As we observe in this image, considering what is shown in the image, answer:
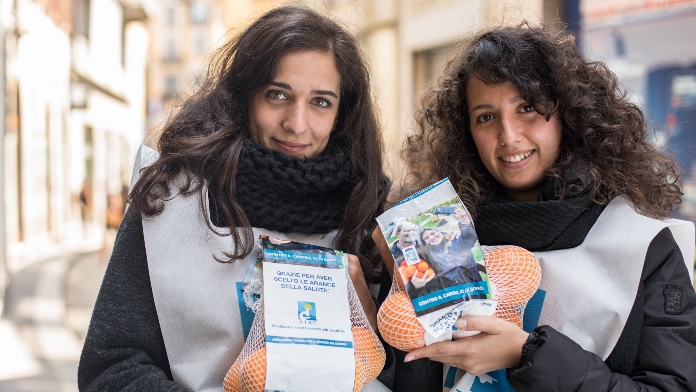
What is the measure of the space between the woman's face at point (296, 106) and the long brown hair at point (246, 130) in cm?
3

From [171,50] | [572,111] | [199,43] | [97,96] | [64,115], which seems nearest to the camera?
[572,111]

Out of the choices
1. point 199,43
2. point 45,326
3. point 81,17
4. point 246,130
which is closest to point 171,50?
point 199,43

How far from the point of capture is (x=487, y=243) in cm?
182

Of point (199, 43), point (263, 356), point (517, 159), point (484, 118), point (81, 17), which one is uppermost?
point (199, 43)

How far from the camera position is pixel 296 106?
1893mm

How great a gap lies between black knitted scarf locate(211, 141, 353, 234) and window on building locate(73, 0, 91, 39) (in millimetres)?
11777

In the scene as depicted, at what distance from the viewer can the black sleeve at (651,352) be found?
151 centimetres

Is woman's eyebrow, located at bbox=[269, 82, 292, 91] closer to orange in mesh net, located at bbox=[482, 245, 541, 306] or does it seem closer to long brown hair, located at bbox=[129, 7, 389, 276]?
long brown hair, located at bbox=[129, 7, 389, 276]

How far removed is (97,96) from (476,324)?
14837 mm

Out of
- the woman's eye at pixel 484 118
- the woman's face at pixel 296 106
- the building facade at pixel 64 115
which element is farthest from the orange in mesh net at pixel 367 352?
the building facade at pixel 64 115

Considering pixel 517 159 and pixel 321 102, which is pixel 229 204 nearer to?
pixel 321 102

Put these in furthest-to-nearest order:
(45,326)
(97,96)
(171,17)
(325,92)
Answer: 1. (171,17)
2. (97,96)
3. (45,326)
4. (325,92)

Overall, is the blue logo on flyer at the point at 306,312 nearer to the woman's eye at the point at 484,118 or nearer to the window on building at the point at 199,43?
the woman's eye at the point at 484,118

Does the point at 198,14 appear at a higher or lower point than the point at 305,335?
higher
